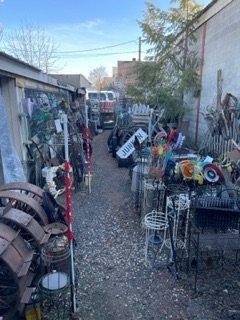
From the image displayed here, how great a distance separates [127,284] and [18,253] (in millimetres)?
1535

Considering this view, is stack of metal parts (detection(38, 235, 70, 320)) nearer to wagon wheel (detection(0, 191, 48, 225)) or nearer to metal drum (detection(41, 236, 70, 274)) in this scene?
metal drum (detection(41, 236, 70, 274))

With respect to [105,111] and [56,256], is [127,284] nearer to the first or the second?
[56,256]

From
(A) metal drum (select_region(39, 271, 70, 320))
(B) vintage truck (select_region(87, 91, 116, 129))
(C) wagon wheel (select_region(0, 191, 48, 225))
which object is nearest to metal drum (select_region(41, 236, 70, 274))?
(A) metal drum (select_region(39, 271, 70, 320))

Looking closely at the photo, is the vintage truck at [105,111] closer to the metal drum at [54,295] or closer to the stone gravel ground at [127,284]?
the stone gravel ground at [127,284]

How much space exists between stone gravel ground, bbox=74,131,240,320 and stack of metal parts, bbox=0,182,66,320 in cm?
70

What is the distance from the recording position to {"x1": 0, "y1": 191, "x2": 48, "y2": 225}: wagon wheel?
3.89 metres

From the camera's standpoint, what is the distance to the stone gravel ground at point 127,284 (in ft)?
11.2

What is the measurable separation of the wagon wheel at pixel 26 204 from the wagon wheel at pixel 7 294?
100cm

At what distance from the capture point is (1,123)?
479cm

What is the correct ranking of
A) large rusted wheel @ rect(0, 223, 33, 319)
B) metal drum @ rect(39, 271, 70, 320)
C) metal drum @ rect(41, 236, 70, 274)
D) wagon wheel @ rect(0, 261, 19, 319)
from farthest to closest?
metal drum @ rect(41, 236, 70, 274) → metal drum @ rect(39, 271, 70, 320) → wagon wheel @ rect(0, 261, 19, 319) → large rusted wheel @ rect(0, 223, 33, 319)

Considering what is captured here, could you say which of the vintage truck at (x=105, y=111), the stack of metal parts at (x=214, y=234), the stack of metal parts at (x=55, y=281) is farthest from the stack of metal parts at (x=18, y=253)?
the vintage truck at (x=105, y=111)

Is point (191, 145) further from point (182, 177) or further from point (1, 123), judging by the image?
point (1, 123)

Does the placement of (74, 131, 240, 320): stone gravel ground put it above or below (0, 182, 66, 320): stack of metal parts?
below

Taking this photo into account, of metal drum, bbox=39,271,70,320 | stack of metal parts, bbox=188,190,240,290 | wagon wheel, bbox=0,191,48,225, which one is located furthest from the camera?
stack of metal parts, bbox=188,190,240,290
